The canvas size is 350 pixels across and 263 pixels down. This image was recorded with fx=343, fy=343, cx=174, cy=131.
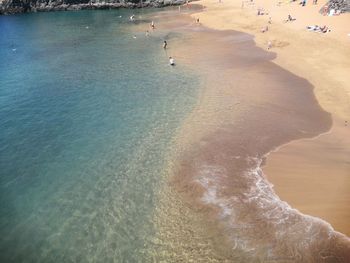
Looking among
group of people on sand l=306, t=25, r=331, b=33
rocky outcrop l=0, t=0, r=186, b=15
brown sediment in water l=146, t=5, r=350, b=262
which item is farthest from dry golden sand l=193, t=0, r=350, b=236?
rocky outcrop l=0, t=0, r=186, b=15

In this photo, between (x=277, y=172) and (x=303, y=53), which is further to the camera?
(x=303, y=53)

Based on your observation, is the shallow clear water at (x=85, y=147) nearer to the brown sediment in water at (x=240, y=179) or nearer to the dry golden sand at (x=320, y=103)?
the brown sediment in water at (x=240, y=179)

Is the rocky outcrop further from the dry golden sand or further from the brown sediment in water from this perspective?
the brown sediment in water

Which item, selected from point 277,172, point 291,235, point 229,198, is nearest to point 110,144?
point 229,198

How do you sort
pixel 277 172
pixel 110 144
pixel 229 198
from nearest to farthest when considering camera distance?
1. pixel 229 198
2. pixel 277 172
3. pixel 110 144

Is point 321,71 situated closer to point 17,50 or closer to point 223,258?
point 223,258

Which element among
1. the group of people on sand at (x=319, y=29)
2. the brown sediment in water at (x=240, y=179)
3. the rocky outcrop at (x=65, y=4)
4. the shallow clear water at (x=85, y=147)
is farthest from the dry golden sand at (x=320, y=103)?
the rocky outcrop at (x=65, y=4)
